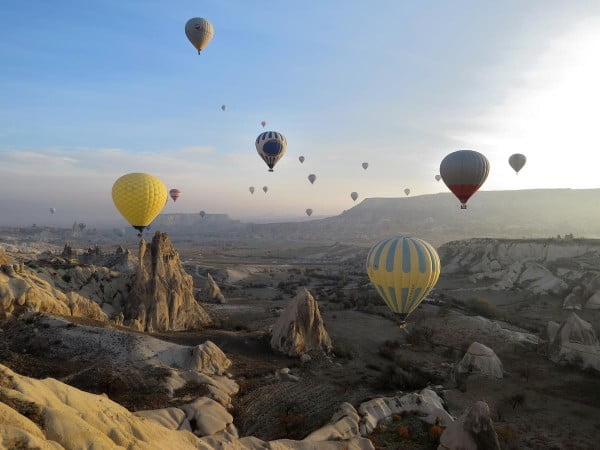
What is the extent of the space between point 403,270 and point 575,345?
41.7 feet

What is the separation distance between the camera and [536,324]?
116 feet

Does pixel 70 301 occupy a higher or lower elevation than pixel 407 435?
higher

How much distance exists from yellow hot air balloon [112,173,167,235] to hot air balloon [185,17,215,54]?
21.4 metres

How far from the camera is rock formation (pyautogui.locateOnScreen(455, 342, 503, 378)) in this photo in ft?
69.5

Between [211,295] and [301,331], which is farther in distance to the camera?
[211,295]

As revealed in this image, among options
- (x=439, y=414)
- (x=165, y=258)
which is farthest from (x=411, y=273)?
(x=165, y=258)

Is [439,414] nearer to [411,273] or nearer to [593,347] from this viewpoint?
[411,273]

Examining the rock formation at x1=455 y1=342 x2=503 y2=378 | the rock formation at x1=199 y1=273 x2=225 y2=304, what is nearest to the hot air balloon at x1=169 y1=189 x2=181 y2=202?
the rock formation at x1=199 y1=273 x2=225 y2=304

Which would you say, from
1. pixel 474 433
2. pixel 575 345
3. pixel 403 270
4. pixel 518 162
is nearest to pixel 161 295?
pixel 403 270

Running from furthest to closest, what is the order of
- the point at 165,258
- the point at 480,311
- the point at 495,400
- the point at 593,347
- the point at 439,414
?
the point at 480,311 < the point at 165,258 < the point at 593,347 < the point at 495,400 < the point at 439,414

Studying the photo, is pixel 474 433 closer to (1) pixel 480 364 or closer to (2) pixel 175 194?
(1) pixel 480 364

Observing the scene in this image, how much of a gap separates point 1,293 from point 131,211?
9.61 metres

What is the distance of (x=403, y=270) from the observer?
68.0 ft

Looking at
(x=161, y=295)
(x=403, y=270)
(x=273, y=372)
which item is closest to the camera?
(x=273, y=372)
